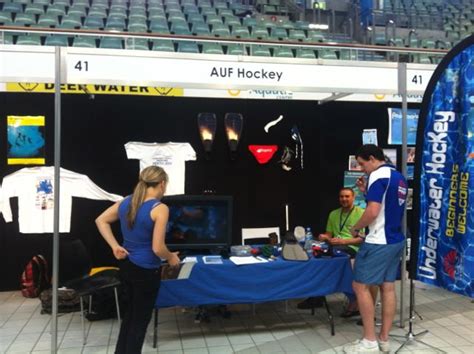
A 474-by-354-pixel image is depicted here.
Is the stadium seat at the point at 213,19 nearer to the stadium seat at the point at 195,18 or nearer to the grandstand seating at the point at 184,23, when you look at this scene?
the grandstand seating at the point at 184,23

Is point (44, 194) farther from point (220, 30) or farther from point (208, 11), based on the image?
point (208, 11)

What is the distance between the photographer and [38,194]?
4953 millimetres

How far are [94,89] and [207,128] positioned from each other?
55.2 inches

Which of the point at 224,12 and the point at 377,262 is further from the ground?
the point at 224,12

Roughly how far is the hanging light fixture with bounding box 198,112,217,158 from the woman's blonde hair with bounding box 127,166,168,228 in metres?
2.48

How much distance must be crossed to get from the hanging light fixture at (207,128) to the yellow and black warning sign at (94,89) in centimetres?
40

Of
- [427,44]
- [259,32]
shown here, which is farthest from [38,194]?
[427,44]

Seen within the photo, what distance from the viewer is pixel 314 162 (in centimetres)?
577

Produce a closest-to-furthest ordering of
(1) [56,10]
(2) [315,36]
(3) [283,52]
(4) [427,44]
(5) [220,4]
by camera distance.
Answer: (3) [283,52] → (1) [56,10] → (2) [315,36] → (4) [427,44] → (5) [220,4]

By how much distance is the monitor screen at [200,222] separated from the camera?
157 inches

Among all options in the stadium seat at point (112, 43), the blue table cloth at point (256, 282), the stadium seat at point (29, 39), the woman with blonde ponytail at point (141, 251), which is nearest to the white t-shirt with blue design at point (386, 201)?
the blue table cloth at point (256, 282)

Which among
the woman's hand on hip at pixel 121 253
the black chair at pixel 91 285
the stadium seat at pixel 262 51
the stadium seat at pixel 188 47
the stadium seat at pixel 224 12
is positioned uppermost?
the stadium seat at pixel 224 12

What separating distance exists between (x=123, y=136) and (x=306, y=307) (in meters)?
2.89

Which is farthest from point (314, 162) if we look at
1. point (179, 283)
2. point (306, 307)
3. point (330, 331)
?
point (179, 283)
